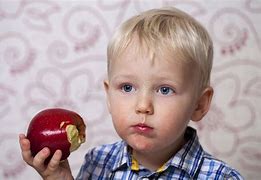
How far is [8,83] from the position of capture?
175 centimetres

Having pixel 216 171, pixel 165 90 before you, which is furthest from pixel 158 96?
pixel 216 171

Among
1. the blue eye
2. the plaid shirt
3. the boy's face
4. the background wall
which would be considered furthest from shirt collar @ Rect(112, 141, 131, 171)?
the background wall

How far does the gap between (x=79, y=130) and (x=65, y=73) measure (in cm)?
67

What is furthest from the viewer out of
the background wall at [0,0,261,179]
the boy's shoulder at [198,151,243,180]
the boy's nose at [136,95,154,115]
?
the background wall at [0,0,261,179]

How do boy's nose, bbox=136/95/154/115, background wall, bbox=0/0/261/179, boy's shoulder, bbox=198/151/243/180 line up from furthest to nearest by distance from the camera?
1. background wall, bbox=0/0/261/179
2. boy's shoulder, bbox=198/151/243/180
3. boy's nose, bbox=136/95/154/115

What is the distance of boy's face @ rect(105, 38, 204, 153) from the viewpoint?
1.06 metres

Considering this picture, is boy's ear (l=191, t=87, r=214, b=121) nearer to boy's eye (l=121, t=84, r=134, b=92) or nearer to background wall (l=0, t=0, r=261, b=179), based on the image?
boy's eye (l=121, t=84, r=134, b=92)

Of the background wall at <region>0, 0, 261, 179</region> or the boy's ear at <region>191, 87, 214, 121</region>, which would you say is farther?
the background wall at <region>0, 0, 261, 179</region>

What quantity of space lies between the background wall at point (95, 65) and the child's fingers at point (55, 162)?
2.16 feet

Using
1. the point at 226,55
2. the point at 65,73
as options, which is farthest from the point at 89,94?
the point at 226,55

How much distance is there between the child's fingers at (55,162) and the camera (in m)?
1.06

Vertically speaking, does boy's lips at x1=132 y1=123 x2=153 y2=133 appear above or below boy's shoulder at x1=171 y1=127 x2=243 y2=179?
above

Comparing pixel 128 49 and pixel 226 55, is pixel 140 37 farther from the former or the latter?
pixel 226 55

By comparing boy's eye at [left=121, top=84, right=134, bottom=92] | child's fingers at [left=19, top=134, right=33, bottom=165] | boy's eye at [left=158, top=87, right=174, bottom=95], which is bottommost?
Answer: child's fingers at [left=19, top=134, right=33, bottom=165]
